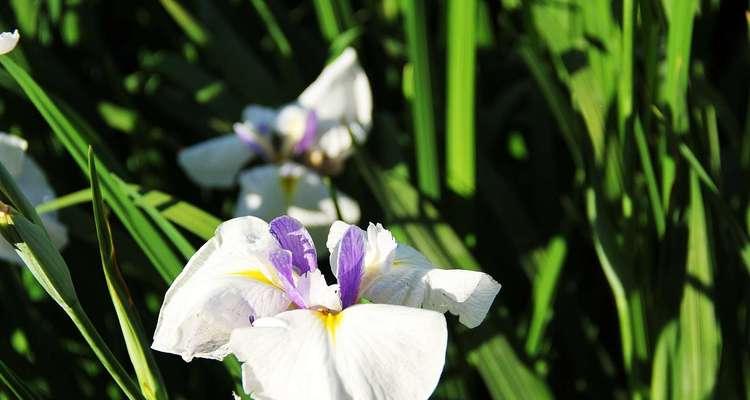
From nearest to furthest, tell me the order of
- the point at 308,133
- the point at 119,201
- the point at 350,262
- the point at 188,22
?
the point at 350,262 → the point at 119,201 → the point at 308,133 → the point at 188,22

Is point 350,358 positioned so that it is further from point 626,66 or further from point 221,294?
point 626,66

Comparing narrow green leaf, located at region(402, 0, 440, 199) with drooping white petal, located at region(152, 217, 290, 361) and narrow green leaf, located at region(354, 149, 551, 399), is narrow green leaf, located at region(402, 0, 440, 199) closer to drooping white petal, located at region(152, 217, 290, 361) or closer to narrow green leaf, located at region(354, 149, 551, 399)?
narrow green leaf, located at region(354, 149, 551, 399)

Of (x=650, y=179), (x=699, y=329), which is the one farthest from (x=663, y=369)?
(x=650, y=179)

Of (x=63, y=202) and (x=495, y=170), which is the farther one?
(x=495, y=170)

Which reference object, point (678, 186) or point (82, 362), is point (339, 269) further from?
point (82, 362)

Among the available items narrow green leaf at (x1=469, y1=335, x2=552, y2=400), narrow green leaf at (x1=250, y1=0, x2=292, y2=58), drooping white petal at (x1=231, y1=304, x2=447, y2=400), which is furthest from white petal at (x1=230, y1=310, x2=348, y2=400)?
narrow green leaf at (x1=250, y1=0, x2=292, y2=58)

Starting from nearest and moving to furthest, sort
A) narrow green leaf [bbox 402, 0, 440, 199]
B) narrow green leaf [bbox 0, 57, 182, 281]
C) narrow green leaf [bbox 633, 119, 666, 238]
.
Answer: narrow green leaf [bbox 0, 57, 182, 281], narrow green leaf [bbox 633, 119, 666, 238], narrow green leaf [bbox 402, 0, 440, 199]

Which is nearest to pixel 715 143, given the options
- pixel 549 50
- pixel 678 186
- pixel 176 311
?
pixel 678 186

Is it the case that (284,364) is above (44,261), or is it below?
below
